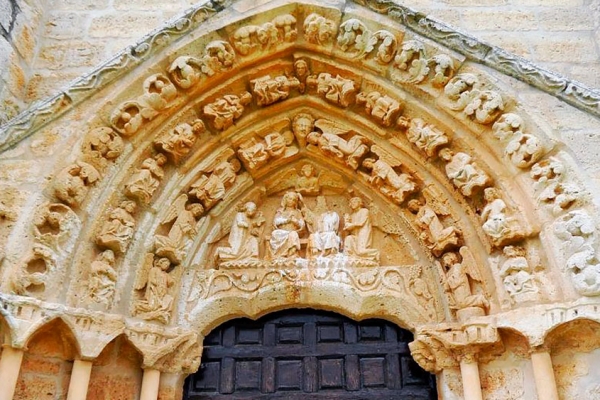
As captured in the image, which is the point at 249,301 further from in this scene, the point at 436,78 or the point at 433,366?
the point at 436,78

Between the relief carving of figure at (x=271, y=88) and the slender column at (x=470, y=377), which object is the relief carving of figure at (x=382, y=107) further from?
the slender column at (x=470, y=377)

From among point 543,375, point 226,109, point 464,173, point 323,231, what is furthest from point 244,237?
point 543,375

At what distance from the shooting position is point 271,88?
4.05 m

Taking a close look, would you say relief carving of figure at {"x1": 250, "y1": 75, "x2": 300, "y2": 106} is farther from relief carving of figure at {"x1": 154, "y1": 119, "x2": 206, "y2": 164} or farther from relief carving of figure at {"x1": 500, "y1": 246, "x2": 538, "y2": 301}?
relief carving of figure at {"x1": 500, "y1": 246, "x2": 538, "y2": 301}

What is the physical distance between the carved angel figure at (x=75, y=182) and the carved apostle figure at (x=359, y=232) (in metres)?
1.64

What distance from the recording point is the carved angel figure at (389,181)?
386cm

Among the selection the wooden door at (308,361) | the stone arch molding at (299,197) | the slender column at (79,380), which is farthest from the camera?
the wooden door at (308,361)

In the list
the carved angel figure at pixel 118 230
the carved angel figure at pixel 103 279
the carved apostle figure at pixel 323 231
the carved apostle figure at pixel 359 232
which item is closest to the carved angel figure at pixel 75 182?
the carved angel figure at pixel 118 230

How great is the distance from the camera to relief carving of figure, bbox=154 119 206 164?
12.4 feet

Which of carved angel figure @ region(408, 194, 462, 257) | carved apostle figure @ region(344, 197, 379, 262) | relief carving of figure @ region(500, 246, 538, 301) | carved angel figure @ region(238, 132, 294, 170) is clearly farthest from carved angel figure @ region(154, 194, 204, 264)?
relief carving of figure @ region(500, 246, 538, 301)

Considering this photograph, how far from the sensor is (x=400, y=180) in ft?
12.8

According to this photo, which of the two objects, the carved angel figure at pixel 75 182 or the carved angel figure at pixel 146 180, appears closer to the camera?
the carved angel figure at pixel 75 182

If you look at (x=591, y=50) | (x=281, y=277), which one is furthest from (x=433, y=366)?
(x=591, y=50)

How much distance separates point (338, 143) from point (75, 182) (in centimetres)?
176
